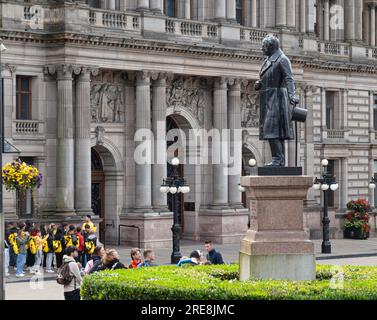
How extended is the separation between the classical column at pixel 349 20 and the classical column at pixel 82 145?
2341 cm

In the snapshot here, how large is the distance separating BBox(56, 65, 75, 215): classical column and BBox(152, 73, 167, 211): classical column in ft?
17.2

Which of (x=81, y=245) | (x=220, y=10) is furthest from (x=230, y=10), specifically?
(x=81, y=245)

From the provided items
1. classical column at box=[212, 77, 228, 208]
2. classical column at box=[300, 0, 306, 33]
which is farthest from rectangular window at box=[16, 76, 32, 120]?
classical column at box=[300, 0, 306, 33]

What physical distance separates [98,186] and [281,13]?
14.8 m

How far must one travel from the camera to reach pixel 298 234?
26.7m

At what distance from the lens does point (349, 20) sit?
7044 cm

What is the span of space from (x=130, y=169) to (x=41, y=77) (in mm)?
6720

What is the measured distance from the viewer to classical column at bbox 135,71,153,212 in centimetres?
5453

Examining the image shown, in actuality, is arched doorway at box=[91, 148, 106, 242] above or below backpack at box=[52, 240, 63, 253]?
above

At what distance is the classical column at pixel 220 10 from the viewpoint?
58906 millimetres

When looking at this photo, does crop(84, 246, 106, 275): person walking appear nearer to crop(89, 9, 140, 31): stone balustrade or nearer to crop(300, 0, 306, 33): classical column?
crop(89, 9, 140, 31): stone balustrade

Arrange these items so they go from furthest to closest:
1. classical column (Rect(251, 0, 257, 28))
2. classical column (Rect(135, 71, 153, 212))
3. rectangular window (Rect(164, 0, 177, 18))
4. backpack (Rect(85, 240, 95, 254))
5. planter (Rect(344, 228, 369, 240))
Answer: planter (Rect(344, 228, 369, 240)) < classical column (Rect(251, 0, 257, 28)) < rectangular window (Rect(164, 0, 177, 18)) < classical column (Rect(135, 71, 153, 212)) < backpack (Rect(85, 240, 95, 254))

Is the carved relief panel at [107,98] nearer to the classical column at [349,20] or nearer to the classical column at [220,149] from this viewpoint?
the classical column at [220,149]
